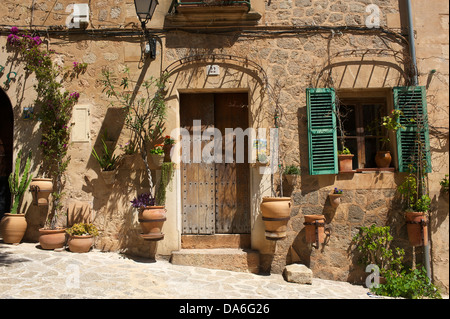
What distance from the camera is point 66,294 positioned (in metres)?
3.80

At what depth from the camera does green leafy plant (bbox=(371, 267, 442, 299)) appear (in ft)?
15.7

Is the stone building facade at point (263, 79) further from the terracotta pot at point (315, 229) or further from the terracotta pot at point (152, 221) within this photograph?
the terracotta pot at point (152, 221)

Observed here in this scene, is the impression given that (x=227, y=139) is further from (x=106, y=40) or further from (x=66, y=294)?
(x=66, y=294)

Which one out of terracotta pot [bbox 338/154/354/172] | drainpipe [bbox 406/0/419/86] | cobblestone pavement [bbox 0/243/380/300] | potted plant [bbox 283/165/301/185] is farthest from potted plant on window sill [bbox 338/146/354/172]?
cobblestone pavement [bbox 0/243/380/300]

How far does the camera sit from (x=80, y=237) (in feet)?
16.7

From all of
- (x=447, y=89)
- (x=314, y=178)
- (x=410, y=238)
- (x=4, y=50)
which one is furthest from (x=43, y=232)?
(x=447, y=89)

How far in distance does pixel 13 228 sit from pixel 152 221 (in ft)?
6.88

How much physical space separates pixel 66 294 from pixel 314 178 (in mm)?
3679

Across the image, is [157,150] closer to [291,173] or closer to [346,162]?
[291,173]

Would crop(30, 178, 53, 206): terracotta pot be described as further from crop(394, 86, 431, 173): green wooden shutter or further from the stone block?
crop(394, 86, 431, 173): green wooden shutter

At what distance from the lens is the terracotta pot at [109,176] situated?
5.26 m

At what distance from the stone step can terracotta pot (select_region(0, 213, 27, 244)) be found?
2.28 meters

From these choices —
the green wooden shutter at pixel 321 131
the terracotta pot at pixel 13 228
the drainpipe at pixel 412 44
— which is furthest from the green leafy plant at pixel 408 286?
the terracotta pot at pixel 13 228
